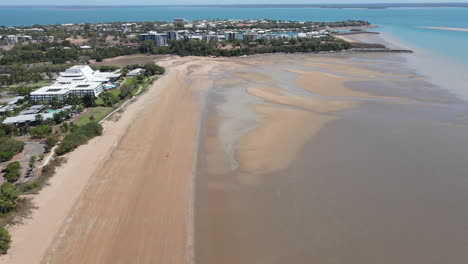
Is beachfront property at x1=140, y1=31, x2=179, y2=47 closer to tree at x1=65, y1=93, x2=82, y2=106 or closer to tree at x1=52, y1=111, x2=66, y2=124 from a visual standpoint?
tree at x1=65, y1=93, x2=82, y2=106

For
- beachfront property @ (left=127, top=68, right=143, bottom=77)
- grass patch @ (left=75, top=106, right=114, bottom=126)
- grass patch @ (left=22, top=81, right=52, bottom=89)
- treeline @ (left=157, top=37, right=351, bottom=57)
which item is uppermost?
treeline @ (left=157, top=37, right=351, bottom=57)

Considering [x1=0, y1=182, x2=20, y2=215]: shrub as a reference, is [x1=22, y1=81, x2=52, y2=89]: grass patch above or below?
above

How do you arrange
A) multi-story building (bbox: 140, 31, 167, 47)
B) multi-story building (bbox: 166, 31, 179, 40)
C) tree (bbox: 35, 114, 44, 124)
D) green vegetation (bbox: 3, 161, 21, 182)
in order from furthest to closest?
multi-story building (bbox: 166, 31, 179, 40) → multi-story building (bbox: 140, 31, 167, 47) → tree (bbox: 35, 114, 44, 124) → green vegetation (bbox: 3, 161, 21, 182)

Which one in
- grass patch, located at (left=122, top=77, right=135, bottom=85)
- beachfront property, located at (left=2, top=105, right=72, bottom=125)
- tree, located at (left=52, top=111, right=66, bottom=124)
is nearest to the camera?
beachfront property, located at (left=2, top=105, right=72, bottom=125)

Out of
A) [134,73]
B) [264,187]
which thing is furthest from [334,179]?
[134,73]

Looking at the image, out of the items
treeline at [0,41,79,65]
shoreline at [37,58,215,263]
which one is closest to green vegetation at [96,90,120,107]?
shoreline at [37,58,215,263]

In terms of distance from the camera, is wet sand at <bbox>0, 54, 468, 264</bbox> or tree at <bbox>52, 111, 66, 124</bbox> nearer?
wet sand at <bbox>0, 54, 468, 264</bbox>

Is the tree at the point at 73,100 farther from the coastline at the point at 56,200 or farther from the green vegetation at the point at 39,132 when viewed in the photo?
the coastline at the point at 56,200
